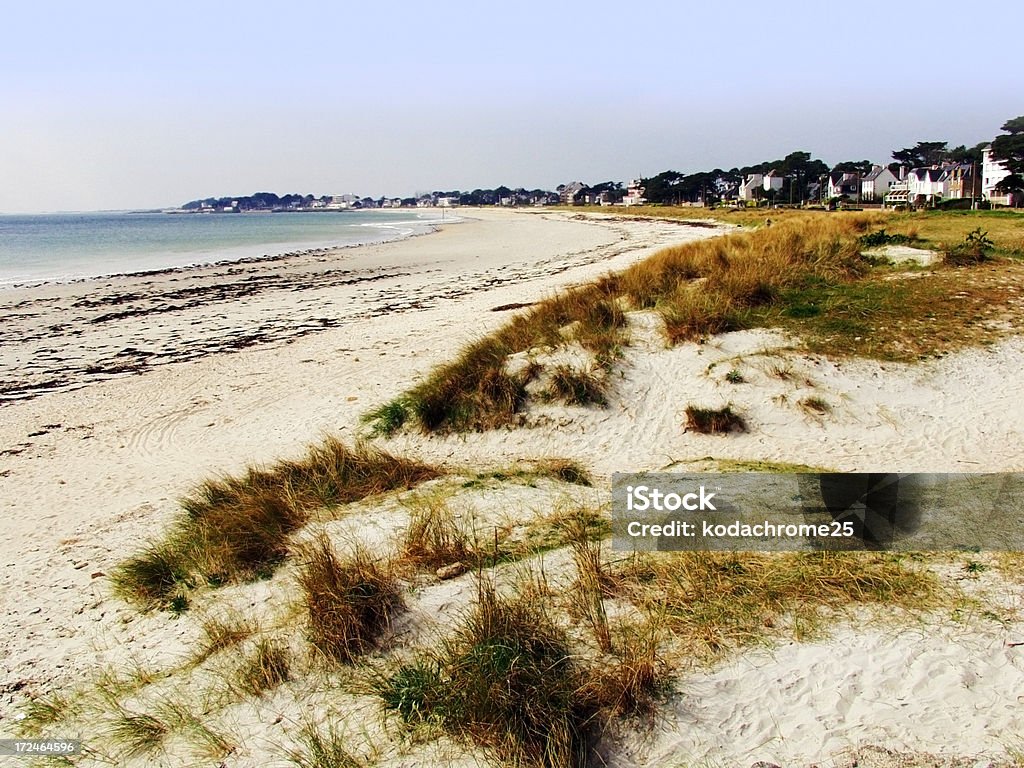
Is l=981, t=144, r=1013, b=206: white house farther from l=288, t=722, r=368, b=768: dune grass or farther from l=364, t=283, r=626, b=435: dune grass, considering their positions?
l=288, t=722, r=368, b=768: dune grass

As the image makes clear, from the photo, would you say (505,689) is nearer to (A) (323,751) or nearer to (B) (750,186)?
(A) (323,751)

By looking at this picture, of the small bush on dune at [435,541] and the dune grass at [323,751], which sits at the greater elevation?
the small bush on dune at [435,541]

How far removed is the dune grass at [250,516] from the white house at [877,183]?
91.7m

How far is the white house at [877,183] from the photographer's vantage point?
86.1m

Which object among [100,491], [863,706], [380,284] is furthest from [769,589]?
[380,284]

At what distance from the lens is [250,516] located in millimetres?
5977

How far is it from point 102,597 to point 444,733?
11.1ft

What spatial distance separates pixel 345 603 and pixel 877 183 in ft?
322

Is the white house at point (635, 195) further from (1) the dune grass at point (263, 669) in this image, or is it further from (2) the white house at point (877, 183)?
(1) the dune grass at point (263, 669)

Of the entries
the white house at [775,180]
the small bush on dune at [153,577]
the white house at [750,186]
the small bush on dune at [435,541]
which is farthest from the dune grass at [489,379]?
the white house at [775,180]

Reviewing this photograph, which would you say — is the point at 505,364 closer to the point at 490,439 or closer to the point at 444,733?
the point at 490,439

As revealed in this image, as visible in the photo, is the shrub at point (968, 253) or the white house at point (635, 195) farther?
the white house at point (635, 195)

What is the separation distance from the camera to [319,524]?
6043mm
